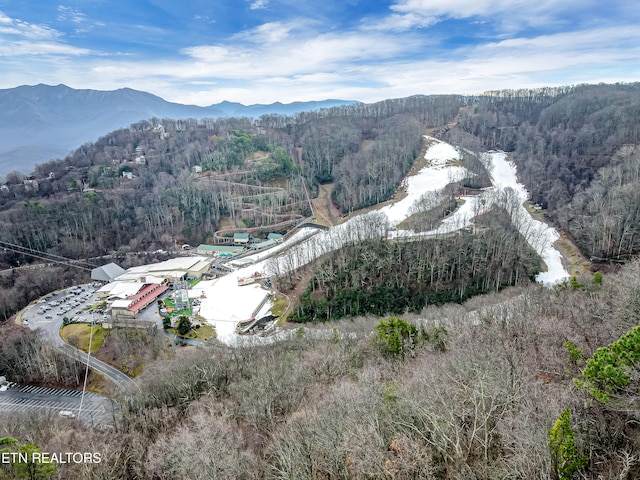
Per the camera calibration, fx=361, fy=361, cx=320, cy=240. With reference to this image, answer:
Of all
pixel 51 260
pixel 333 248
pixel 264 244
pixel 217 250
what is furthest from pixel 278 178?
pixel 51 260

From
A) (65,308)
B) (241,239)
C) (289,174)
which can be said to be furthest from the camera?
(289,174)

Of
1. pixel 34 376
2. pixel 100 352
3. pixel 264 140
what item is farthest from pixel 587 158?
pixel 34 376

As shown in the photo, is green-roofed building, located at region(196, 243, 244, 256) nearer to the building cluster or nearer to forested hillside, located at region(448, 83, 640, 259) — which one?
the building cluster

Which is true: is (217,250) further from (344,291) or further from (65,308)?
(344,291)

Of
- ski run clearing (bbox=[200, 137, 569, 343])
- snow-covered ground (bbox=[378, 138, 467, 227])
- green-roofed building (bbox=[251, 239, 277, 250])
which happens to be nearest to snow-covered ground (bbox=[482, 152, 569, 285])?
ski run clearing (bbox=[200, 137, 569, 343])

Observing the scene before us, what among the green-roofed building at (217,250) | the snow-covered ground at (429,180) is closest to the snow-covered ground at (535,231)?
the snow-covered ground at (429,180)

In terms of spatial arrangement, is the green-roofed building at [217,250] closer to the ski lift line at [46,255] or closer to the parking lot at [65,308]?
the parking lot at [65,308]
